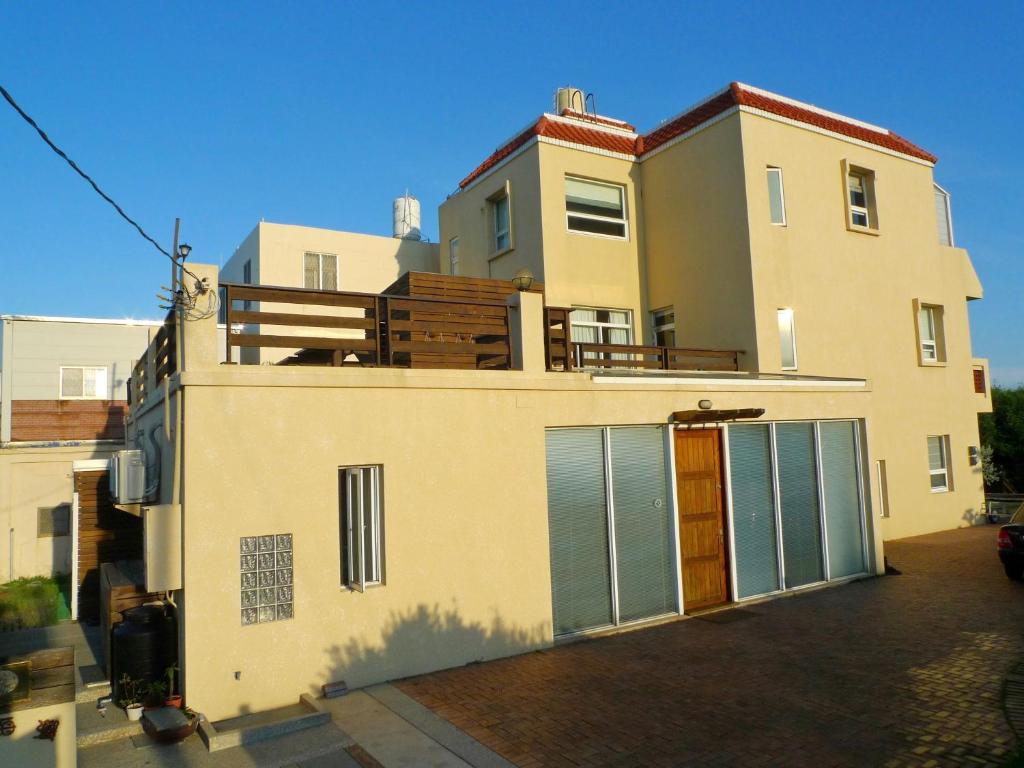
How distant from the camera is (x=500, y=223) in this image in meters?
17.0

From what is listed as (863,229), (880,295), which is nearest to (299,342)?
(863,229)

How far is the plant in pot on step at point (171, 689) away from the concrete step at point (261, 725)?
0.43m

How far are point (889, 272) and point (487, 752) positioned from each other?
15.4 m

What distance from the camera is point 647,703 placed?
6.75 metres

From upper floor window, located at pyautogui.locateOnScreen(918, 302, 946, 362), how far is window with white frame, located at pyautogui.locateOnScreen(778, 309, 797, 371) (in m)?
5.72

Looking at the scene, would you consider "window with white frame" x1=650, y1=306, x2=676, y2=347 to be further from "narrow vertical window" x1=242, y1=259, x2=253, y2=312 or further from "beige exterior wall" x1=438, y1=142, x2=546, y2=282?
"narrow vertical window" x1=242, y1=259, x2=253, y2=312

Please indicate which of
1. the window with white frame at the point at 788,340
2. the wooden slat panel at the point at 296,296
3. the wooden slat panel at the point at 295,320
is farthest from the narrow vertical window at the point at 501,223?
the wooden slat panel at the point at 295,320

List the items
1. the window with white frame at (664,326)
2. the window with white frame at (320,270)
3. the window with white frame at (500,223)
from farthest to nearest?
the window with white frame at (320,270) < the window with white frame at (500,223) < the window with white frame at (664,326)

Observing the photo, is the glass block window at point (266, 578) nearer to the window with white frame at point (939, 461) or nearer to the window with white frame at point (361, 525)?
the window with white frame at point (361, 525)

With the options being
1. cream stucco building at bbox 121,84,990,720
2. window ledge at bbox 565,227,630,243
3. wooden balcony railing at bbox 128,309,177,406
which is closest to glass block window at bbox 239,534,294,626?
cream stucco building at bbox 121,84,990,720

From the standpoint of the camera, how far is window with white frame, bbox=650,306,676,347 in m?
15.8

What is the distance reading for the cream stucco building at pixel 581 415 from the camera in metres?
6.98

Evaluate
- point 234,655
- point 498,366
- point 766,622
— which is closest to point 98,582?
point 234,655

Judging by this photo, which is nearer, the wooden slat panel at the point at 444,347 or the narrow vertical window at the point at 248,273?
Answer: the wooden slat panel at the point at 444,347
